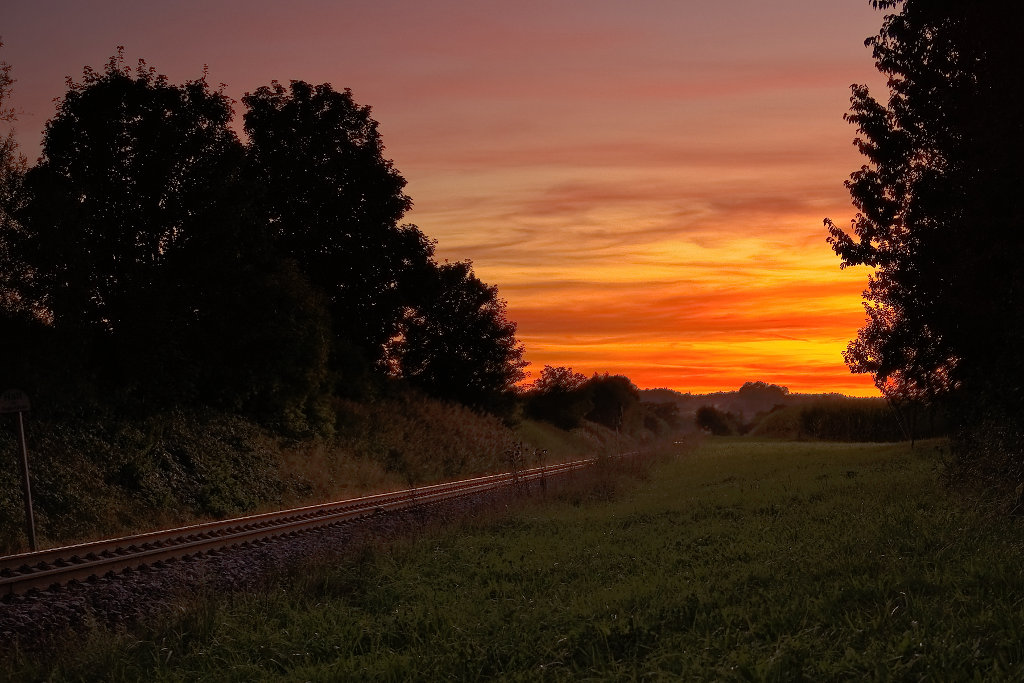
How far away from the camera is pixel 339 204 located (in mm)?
42406

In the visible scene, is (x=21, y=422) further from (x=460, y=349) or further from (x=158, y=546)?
(x=460, y=349)

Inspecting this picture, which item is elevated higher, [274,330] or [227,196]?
[227,196]

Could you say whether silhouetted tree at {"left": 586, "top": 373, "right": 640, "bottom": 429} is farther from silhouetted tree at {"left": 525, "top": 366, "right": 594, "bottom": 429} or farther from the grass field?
the grass field

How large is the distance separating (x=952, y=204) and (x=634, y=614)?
13.8m

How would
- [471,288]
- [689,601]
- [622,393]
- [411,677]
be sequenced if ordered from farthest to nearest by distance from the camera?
[622,393]
[471,288]
[689,601]
[411,677]

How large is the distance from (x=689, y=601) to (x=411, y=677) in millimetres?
3289

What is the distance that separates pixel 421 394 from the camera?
1943 inches

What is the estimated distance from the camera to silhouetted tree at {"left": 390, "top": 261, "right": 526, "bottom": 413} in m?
54.9

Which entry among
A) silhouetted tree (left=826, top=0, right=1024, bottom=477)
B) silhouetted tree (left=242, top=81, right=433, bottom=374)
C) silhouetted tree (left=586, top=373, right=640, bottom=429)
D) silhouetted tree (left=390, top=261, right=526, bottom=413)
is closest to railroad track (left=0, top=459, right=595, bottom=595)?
silhouetted tree (left=826, top=0, right=1024, bottom=477)

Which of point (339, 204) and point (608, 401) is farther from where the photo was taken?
point (608, 401)

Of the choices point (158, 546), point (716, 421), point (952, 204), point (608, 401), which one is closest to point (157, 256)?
point (158, 546)

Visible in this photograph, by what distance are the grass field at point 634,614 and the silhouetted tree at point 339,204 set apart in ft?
94.9

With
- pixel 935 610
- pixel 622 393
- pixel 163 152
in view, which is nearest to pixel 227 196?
pixel 163 152

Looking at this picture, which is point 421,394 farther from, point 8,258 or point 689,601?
point 689,601
